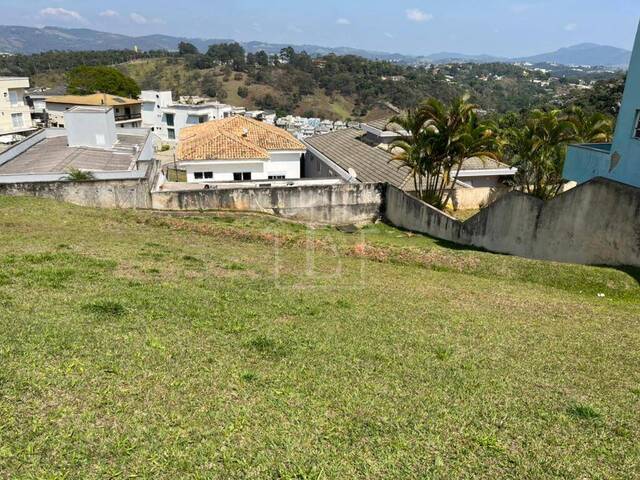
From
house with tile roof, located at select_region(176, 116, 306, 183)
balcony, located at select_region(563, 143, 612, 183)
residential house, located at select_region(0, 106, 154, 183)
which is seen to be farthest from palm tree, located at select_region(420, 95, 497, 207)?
residential house, located at select_region(0, 106, 154, 183)

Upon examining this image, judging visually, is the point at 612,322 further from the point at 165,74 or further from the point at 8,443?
the point at 165,74

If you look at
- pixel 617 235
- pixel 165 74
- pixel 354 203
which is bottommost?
pixel 354 203

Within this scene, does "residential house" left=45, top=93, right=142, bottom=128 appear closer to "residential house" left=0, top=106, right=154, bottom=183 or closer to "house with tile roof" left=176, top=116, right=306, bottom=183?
"residential house" left=0, top=106, right=154, bottom=183

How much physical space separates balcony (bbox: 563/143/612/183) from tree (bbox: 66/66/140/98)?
75008 millimetres

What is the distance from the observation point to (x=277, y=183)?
965 inches

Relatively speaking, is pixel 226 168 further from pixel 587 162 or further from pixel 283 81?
pixel 283 81

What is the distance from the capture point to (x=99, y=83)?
74.2m

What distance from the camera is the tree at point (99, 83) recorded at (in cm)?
7338

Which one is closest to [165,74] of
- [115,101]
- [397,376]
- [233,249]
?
[115,101]

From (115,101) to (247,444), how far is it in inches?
2510

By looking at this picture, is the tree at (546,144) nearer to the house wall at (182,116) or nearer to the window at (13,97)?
the house wall at (182,116)

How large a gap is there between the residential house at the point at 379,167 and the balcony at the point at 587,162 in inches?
228

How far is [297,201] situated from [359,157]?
27.6ft

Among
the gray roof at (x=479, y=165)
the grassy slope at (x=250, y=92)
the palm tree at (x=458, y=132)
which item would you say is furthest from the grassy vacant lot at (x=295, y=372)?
the grassy slope at (x=250, y=92)
